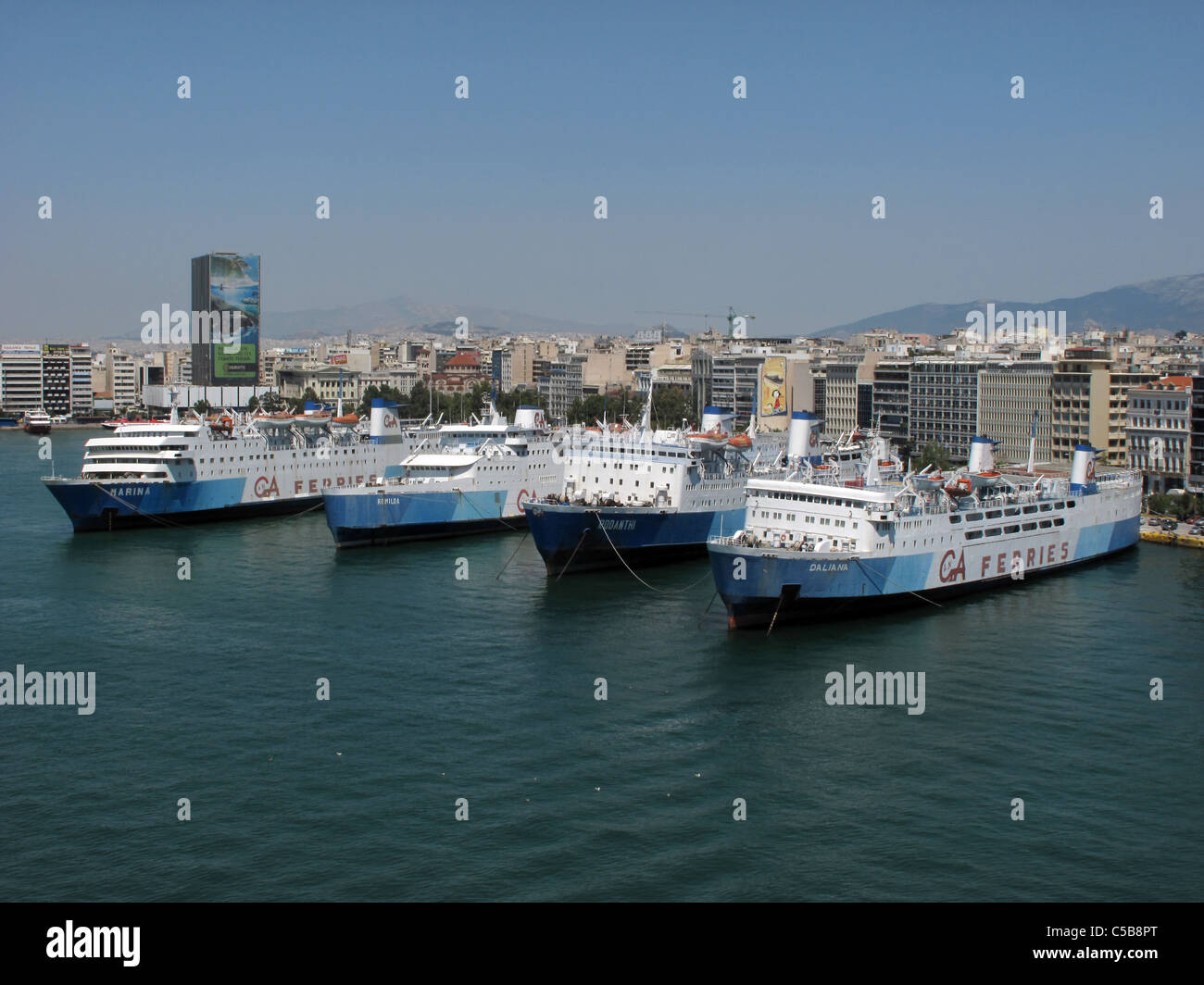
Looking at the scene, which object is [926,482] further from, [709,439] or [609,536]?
[609,536]

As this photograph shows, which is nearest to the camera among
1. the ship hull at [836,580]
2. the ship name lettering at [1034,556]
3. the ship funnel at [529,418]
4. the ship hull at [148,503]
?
the ship hull at [836,580]

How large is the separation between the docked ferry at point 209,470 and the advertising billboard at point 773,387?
1581 inches

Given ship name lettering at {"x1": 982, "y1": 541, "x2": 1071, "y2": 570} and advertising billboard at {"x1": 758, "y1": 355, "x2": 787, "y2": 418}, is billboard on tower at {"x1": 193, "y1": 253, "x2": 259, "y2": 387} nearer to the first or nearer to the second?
advertising billboard at {"x1": 758, "y1": 355, "x2": 787, "y2": 418}

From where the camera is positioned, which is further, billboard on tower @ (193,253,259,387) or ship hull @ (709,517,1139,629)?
billboard on tower @ (193,253,259,387)

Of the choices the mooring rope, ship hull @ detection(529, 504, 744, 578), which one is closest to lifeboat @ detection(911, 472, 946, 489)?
the mooring rope

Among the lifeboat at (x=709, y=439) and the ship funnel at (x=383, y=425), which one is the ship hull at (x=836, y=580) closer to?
the lifeboat at (x=709, y=439)

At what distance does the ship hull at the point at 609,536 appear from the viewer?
1155 inches

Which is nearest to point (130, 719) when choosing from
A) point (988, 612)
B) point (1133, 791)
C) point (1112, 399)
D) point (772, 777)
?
point (772, 777)

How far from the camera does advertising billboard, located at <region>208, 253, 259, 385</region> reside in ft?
389

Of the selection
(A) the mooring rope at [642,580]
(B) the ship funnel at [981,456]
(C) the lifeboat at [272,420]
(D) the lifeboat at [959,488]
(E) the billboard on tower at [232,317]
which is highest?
(E) the billboard on tower at [232,317]

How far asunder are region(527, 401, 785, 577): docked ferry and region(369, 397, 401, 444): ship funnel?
1272 cm

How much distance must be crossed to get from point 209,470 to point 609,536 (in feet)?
49.0

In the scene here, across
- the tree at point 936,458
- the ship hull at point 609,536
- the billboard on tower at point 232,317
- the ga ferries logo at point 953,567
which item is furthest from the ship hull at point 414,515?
the billboard on tower at point 232,317
